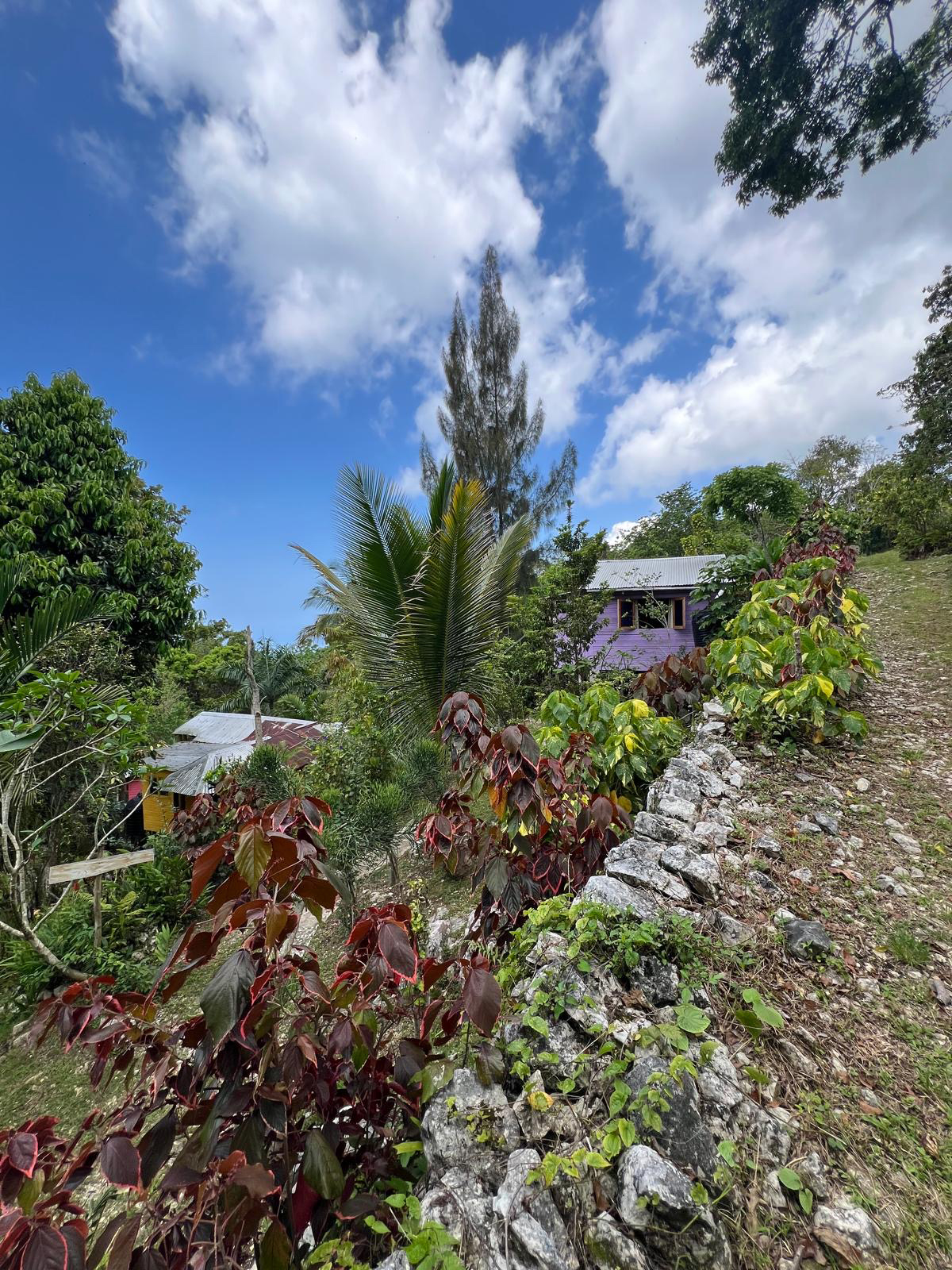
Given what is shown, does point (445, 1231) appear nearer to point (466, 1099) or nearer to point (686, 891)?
point (466, 1099)

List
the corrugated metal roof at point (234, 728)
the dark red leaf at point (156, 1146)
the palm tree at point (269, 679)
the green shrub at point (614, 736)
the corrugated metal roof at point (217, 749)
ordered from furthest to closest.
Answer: the palm tree at point (269, 679) → the corrugated metal roof at point (234, 728) → the corrugated metal roof at point (217, 749) → the green shrub at point (614, 736) → the dark red leaf at point (156, 1146)

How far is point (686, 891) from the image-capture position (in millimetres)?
1693

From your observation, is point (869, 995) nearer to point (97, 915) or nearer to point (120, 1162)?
point (120, 1162)

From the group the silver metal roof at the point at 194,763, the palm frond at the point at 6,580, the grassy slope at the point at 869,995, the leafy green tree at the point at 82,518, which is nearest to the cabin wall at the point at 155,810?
the silver metal roof at the point at 194,763

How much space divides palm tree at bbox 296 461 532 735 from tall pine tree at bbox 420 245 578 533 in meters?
10.5

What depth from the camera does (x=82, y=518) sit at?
6832 mm

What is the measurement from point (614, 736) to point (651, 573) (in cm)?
889

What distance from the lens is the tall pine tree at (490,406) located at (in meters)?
15.3

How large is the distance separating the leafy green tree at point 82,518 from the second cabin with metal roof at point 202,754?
1617 mm

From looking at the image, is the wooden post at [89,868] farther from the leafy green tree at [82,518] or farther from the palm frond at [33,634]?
the leafy green tree at [82,518]

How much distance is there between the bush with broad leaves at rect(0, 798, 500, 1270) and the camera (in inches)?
29.8

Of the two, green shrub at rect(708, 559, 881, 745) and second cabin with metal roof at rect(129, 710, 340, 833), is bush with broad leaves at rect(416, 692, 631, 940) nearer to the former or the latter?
green shrub at rect(708, 559, 881, 745)

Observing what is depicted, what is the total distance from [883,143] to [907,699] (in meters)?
6.73

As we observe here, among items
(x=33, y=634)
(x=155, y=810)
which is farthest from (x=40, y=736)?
(x=155, y=810)
